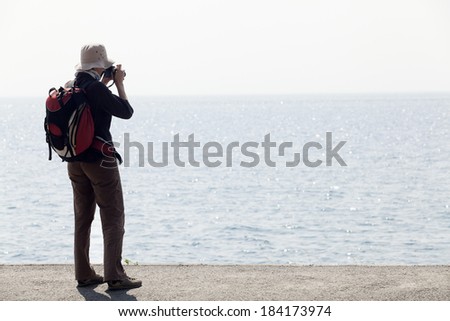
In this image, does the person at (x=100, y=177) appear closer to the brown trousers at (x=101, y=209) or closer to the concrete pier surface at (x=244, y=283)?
the brown trousers at (x=101, y=209)

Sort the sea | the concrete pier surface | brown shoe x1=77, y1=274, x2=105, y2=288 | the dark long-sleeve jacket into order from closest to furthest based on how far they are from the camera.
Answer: the dark long-sleeve jacket < the concrete pier surface < brown shoe x1=77, y1=274, x2=105, y2=288 < the sea

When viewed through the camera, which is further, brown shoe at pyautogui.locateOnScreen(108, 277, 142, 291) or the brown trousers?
brown shoe at pyautogui.locateOnScreen(108, 277, 142, 291)

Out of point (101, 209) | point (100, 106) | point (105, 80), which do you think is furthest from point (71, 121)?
point (101, 209)

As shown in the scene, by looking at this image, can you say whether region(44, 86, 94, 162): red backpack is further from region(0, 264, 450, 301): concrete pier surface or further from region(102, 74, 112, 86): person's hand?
region(0, 264, 450, 301): concrete pier surface

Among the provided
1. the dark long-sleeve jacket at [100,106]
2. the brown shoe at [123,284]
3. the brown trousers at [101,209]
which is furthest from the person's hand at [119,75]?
the brown shoe at [123,284]

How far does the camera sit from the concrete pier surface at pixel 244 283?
19.6ft

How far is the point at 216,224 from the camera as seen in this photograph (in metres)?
26.3

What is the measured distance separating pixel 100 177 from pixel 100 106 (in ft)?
1.79

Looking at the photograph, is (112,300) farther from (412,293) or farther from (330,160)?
(330,160)

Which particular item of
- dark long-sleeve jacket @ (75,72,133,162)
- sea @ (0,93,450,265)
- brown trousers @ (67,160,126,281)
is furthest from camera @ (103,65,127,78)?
sea @ (0,93,450,265)

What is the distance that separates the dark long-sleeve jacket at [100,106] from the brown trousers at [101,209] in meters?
0.16

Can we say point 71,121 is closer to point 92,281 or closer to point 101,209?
point 101,209

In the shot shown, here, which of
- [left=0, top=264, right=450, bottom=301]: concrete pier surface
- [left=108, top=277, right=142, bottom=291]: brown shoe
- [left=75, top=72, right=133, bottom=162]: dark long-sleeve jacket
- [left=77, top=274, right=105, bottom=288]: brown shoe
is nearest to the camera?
[left=75, top=72, right=133, bottom=162]: dark long-sleeve jacket

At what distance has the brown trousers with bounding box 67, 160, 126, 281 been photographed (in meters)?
5.99
